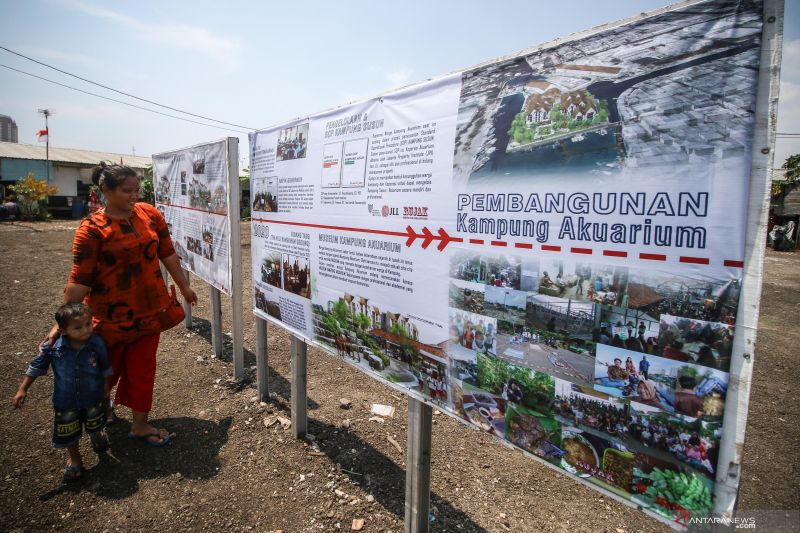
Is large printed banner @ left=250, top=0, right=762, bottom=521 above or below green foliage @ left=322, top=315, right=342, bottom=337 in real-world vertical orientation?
above

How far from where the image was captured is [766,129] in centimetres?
106

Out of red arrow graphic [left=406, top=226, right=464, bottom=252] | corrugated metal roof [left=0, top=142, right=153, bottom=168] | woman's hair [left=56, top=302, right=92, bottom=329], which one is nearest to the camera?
red arrow graphic [left=406, top=226, right=464, bottom=252]

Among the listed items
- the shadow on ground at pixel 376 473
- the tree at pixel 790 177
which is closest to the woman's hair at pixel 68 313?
the shadow on ground at pixel 376 473

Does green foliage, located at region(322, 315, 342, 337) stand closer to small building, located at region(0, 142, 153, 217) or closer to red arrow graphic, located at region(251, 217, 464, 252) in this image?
red arrow graphic, located at region(251, 217, 464, 252)

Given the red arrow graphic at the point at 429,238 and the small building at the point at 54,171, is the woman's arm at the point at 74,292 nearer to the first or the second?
the red arrow graphic at the point at 429,238

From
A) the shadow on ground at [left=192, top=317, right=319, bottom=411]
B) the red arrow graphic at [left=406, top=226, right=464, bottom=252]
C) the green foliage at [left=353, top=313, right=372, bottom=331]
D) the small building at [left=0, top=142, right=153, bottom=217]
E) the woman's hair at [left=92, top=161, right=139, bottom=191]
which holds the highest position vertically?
the small building at [left=0, top=142, right=153, bottom=217]

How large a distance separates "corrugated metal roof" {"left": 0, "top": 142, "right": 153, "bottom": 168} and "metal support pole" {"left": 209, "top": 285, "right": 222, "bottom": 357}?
2443 centimetres

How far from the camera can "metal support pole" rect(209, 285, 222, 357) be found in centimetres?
470

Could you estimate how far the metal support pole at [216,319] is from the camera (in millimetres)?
4695

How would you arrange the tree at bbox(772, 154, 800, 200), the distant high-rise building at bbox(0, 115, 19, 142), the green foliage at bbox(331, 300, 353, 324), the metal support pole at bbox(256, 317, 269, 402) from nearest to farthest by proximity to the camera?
the green foliage at bbox(331, 300, 353, 324) < the metal support pole at bbox(256, 317, 269, 402) < the tree at bbox(772, 154, 800, 200) < the distant high-rise building at bbox(0, 115, 19, 142)

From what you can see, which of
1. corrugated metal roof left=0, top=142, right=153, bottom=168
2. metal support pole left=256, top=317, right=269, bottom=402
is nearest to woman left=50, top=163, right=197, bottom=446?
metal support pole left=256, top=317, right=269, bottom=402

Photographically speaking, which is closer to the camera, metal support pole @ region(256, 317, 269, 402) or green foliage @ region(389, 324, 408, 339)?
green foliage @ region(389, 324, 408, 339)

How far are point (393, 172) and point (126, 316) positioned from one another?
2501 mm

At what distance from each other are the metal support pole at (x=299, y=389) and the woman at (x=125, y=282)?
107 cm
